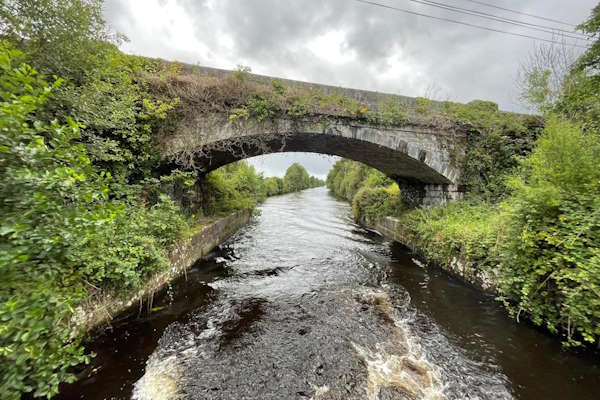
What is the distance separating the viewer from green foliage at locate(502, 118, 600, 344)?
2.42 metres

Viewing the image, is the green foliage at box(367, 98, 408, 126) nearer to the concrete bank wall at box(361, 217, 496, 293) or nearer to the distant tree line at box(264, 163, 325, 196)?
the concrete bank wall at box(361, 217, 496, 293)

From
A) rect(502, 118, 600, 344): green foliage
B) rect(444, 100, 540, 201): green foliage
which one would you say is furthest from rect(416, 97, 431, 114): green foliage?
rect(502, 118, 600, 344): green foliage

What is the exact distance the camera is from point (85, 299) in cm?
259

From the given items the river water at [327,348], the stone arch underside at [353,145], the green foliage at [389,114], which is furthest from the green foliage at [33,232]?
the green foliage at [389,114]

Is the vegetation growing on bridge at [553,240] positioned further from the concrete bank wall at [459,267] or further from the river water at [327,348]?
the river water at [327,348]

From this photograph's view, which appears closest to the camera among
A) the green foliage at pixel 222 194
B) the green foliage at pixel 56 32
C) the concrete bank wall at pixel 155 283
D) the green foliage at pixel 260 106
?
the concrete bank wall at pixel 155 283

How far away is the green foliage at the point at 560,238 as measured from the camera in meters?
2.42

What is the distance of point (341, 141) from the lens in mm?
6887

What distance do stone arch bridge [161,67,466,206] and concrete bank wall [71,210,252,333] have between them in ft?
6.63

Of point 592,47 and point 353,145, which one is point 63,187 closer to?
point 353,145

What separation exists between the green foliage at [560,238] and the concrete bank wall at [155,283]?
560 centimetres

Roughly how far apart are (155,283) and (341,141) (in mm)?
6010

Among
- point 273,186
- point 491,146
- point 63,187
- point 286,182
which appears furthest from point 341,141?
point 286,182

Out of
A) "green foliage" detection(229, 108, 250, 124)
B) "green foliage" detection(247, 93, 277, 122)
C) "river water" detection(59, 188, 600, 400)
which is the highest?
"green foliage" detection(247, 93, 277, 122)
